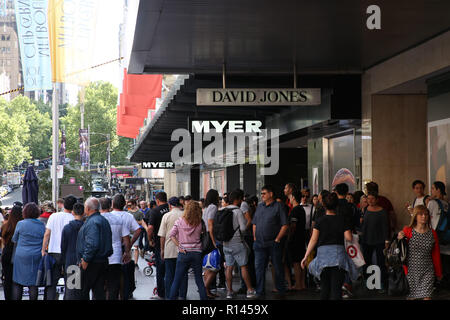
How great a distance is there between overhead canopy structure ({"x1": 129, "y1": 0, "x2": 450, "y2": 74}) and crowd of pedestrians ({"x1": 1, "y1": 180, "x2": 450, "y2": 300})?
8.54 feet

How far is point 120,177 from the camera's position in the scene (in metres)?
98.7

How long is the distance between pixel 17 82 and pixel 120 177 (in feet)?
250

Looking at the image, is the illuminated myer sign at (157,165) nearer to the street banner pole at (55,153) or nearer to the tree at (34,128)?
the street banner pole at (55,153)

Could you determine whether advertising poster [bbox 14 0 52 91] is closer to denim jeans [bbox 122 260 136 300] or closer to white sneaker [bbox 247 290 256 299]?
denim jeans [bbox 122 260 136 300]

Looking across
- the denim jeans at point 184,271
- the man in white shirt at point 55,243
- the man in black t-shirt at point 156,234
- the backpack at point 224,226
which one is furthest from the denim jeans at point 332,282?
the man in black t-shirt at point 156,234

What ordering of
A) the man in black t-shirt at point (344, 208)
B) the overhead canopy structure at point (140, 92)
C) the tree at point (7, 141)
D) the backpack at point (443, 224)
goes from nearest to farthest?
1. the backpack at point (443, 224)
2. the man in black t-shirt at point (344, 208)
3. the overhead canopy structure at point (140, 92)
4. the tree at point (7, 141)

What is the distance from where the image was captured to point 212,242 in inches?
490

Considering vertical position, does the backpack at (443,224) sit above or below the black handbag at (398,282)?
above

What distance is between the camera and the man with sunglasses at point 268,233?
12.2 metres

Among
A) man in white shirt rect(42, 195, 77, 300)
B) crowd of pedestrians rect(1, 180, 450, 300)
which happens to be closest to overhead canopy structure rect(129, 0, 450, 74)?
crowd of pedestrians rect(1, 180, 450, 300)

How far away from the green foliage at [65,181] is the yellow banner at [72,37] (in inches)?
690

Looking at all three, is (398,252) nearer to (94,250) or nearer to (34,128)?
(94,250)

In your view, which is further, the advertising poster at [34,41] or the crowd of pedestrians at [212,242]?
the advertising poster at [34,41]
